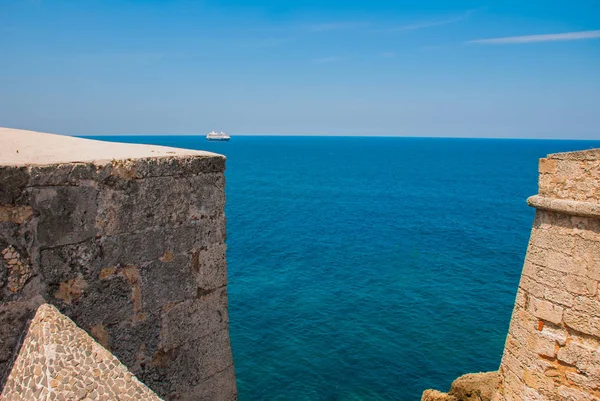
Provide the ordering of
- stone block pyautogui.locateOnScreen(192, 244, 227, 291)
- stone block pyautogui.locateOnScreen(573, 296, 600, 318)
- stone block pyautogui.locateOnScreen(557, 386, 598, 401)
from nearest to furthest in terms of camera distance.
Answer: stone block pyautogui.locateOnScreen(192, 244, 227, 291) → stone block pyautogui.locateOnScreen(573, 296, 600, 318) → stone block pyautogui.locateOnScreen(557, 386, 598, 401)

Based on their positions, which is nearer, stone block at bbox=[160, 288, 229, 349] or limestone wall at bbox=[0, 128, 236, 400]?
limestone wall at bbox=[0, 128, 236, 400]

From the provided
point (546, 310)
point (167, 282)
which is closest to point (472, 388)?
point (546, 310)


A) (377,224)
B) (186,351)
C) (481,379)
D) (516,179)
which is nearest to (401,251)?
(377,224)

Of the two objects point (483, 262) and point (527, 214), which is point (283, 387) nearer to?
point (483, 262)

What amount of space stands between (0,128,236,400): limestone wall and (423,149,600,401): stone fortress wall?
571 cm

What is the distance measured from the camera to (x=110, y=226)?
8.53 feet

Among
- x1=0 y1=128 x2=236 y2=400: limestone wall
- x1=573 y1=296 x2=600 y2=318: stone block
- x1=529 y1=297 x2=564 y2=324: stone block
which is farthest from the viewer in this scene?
x1=529 y1=297 x2=564 y2=324: stone block

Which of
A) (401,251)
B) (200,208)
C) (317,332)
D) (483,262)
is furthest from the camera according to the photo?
(401,251)

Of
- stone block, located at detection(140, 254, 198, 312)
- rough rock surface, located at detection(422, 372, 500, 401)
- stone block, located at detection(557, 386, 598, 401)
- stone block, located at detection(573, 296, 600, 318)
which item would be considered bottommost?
rough rock surface, located at detection(422, 372, 500, 401)

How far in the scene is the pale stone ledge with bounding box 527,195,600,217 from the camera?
668 cm

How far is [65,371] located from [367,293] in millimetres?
26014

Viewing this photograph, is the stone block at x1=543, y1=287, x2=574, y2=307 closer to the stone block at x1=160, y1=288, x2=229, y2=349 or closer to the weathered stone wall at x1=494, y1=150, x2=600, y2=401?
the weathered stone wall at x1=494, y1=150, x2=600, y2=401

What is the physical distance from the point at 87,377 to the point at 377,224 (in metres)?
44.1

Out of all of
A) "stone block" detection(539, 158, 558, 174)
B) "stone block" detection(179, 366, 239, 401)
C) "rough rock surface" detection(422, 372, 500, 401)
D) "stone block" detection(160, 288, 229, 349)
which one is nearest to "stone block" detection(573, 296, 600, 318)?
"stone block" detection(539, 158, 558, 174)
